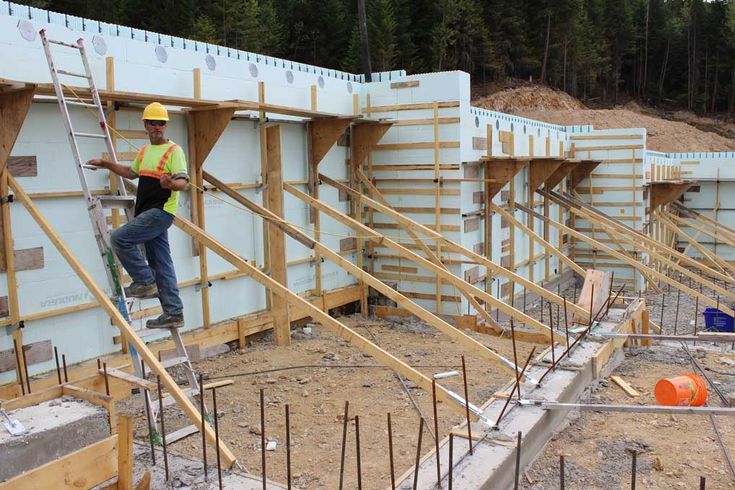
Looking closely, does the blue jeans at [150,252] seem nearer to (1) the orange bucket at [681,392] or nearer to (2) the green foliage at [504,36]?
(1) the orange bucket at [681,392]

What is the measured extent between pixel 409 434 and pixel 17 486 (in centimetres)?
353

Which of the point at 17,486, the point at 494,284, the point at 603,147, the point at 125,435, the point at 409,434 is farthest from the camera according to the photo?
the point at 603,147

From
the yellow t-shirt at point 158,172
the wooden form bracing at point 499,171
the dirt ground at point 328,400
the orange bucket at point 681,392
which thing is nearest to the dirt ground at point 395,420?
the dirt ground at point 328,400

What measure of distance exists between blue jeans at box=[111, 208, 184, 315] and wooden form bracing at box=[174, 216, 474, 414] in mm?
769

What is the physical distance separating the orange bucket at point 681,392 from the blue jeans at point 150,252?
186 inches

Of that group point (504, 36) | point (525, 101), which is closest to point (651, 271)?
point (525, 101)

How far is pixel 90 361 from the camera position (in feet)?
22.6

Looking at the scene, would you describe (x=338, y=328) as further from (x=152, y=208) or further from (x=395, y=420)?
(x=152, y=208)

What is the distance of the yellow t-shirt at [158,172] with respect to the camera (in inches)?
202

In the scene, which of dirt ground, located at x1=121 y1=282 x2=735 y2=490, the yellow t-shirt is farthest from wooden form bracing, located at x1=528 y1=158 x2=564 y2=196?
the yellow t-shirt

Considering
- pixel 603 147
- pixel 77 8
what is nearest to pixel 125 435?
pixel 603 147

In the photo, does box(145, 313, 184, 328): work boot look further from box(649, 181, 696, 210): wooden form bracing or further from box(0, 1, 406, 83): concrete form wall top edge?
box(649, 181, 696, 210): wooden form bracing

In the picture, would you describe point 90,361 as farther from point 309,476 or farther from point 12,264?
point 309,476

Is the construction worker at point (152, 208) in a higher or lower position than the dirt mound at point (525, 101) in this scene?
lower
